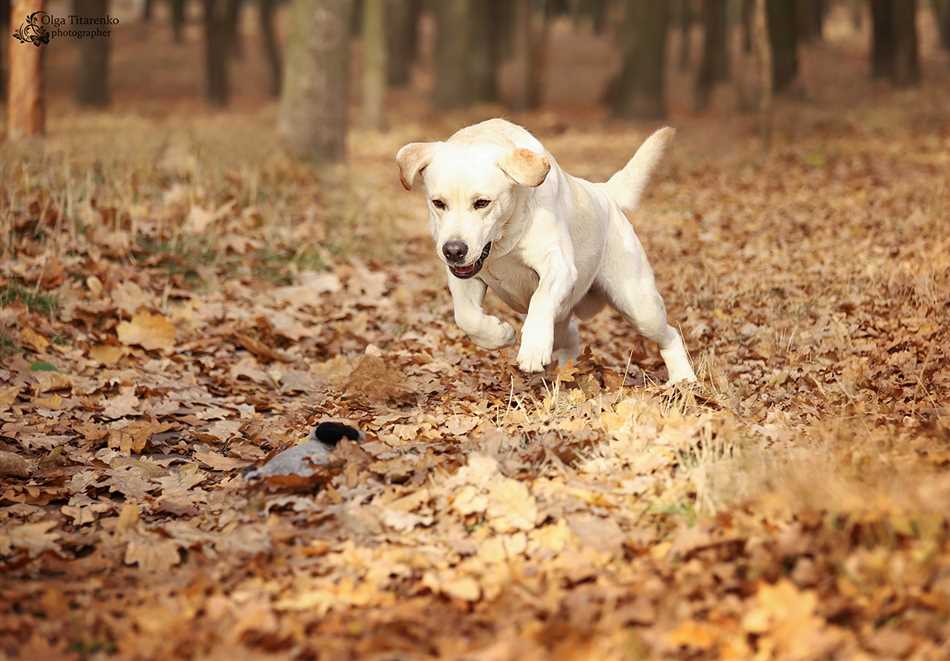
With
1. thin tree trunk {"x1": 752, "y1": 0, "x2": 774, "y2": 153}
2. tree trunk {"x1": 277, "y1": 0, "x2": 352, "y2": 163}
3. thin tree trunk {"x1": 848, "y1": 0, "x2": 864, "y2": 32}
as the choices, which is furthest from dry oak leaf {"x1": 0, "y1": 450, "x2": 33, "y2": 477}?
thin tree trunk {"x1": 848, "y1": 0, "x2": 864, "y2": 32}

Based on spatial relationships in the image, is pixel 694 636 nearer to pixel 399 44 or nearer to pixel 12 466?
pixel 12 466

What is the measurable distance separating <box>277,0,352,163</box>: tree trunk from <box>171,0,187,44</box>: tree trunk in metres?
28.8

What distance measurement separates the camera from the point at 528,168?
16.1ft

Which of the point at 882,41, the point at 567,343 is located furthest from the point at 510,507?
the point at 882,41

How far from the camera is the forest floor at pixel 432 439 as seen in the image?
313 centimetres

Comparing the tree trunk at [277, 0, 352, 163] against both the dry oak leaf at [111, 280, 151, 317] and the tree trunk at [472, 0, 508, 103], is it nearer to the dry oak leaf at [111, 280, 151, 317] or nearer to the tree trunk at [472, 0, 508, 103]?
the dry oak leaf at [111, 280, 151, 317]

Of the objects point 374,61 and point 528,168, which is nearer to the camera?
point 528,168

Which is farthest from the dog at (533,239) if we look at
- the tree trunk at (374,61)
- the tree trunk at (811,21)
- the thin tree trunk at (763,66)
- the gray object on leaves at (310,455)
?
the tree trunk at (811,21)

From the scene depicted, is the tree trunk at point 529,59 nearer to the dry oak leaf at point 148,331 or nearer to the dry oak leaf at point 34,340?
the dry oak leaf at point 148,331

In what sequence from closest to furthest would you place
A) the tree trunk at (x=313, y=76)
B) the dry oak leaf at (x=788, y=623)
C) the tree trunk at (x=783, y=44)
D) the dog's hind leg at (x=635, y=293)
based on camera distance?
the dry oak leaf at (x=788, y=623) → the dog's hind leg at (x=635, y=293) → the tree trunk at (x=313, y=76) → the tree trunk at (x=783, y=44)

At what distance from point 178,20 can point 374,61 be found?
77.3 ft

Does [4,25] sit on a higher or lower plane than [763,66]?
higher

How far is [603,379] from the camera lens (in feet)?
18.8

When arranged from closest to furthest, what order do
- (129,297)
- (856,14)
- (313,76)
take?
(129,297) < (313,76) < (856,14)
